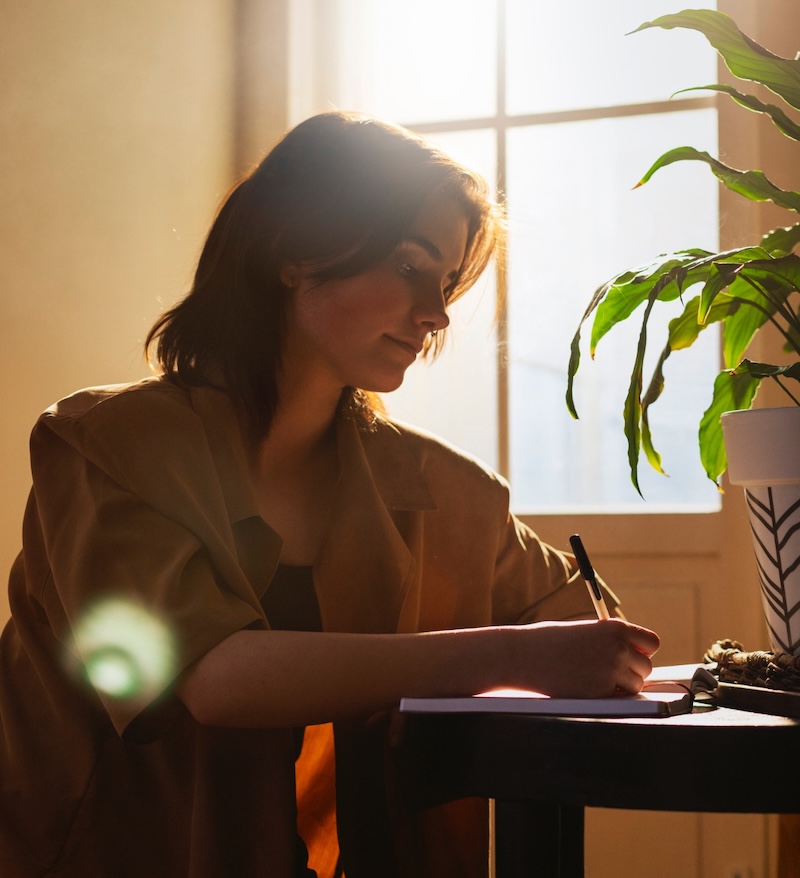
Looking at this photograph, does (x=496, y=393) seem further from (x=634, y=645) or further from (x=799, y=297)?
(x=634, y=645)

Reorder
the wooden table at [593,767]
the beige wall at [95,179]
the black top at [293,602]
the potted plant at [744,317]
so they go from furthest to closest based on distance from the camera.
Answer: the beige wall at [95,179] < the black top at [293,602] < the potted plant at [744,317] < the wooden table at [593,767]

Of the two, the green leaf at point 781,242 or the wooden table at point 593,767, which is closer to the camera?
the wooden table at point 593,767

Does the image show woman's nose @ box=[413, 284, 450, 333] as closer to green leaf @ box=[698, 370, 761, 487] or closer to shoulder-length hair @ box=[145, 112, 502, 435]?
shoulder-length hair @ box=[145, 112, 502, 435]

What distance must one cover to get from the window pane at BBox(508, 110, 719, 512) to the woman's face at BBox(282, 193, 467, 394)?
0.72 meters

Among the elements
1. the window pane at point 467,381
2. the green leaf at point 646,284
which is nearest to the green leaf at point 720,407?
the green leaf at point 646,284

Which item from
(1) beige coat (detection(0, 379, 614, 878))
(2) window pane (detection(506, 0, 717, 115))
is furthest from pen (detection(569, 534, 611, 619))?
(2) window pane (detection(506, 0, 717, 115))

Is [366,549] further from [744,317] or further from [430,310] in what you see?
[744,317]

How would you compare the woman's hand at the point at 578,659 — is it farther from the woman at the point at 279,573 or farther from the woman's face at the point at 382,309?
the woman's face at the point at 382,309

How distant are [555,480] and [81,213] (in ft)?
3.21

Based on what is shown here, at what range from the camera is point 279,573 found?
3.68 ft

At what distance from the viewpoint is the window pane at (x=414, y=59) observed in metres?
1.94

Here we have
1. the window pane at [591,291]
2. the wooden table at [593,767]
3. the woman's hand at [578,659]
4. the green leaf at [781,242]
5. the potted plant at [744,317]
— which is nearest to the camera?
the wooden table at [593,767]

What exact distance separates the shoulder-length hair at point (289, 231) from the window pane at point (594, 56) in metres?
0.77

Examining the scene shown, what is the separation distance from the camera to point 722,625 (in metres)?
1.68
